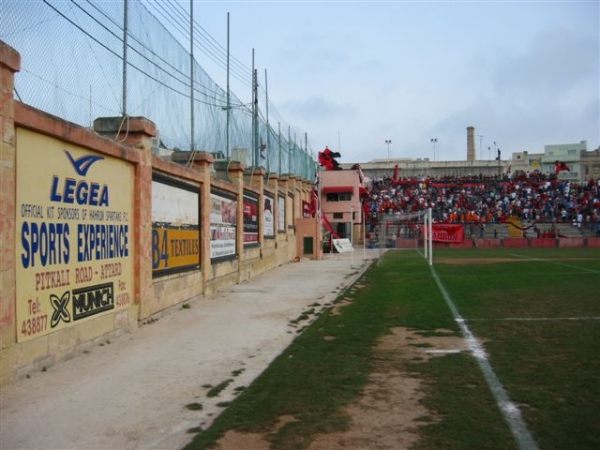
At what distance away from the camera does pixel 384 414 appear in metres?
5.61

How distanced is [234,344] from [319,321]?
245 centimetres

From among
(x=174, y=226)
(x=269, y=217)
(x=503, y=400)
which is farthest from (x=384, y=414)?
(x=269, y=217)

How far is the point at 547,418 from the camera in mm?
5281

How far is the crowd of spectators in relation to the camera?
2160 inches

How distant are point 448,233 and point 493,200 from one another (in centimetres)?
1205

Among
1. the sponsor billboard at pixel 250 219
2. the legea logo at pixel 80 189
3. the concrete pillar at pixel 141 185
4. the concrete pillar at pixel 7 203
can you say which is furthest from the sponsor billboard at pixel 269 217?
the concrete pillar at pixel 7 203

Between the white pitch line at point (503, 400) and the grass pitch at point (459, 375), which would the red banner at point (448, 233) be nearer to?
the grass pitch at point (459, 375)

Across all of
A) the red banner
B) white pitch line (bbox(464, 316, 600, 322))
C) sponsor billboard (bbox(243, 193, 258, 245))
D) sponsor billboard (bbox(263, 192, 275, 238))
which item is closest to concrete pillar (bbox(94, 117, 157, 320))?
white pitch line (bbox(464, 316, 600, 322))

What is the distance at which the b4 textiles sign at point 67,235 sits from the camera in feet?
23.9

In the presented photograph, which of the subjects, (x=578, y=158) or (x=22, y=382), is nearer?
(x=22, y=382)

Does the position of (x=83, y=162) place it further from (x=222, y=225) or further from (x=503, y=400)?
(x=222, y=225)

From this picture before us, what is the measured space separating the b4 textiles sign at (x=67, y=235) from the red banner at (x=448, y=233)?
1665 inches

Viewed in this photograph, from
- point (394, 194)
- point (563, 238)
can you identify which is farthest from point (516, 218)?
point (394, 194)

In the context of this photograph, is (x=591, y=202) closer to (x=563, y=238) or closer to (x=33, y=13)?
(x=563, y=238)
